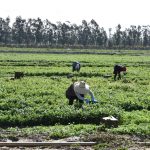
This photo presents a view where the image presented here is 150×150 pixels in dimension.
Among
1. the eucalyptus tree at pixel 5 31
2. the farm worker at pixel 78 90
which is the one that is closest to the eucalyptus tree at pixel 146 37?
the eucalyptus tree at pixel 5 31

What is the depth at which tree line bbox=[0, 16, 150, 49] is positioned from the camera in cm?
15738

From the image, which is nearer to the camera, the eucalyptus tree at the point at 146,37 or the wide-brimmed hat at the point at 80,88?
the wide-brimmed hat at the point at 80,88

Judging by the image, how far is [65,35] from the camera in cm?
16388

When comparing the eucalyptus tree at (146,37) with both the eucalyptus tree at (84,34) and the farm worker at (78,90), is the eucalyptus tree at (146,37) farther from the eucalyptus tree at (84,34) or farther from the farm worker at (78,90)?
the farm worker at (78,90)

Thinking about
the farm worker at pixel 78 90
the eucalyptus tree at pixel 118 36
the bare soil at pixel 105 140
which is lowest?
the bare soil at pixel 105 140

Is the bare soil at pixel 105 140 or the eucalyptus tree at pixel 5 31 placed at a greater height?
the eucalyptus tree at pixel 5 31

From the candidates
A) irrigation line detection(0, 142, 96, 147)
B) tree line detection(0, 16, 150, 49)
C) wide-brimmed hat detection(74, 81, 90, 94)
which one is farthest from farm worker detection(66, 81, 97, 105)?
tree line detection(0, 16, 150, 49)

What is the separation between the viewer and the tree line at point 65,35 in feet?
516

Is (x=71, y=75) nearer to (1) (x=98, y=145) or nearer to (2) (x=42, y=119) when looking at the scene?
(2) (x=42, y=119)

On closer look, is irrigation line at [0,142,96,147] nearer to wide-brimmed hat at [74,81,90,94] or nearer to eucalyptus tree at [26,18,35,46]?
wide-brimmed hat at [74,81,90,94]

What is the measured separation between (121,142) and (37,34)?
142m

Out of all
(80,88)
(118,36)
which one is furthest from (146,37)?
(80,88)

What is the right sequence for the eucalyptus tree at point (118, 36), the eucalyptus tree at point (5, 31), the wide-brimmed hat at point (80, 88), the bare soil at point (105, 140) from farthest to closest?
the eucalyptus tree at point (118, 36)
the eucalyptus tree at point (5, 31)
the wide-brimmed hat at point (80, 88)
the bare soil at point (105, 140)

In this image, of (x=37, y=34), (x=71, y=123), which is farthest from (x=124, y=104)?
(x=37, y=34)
